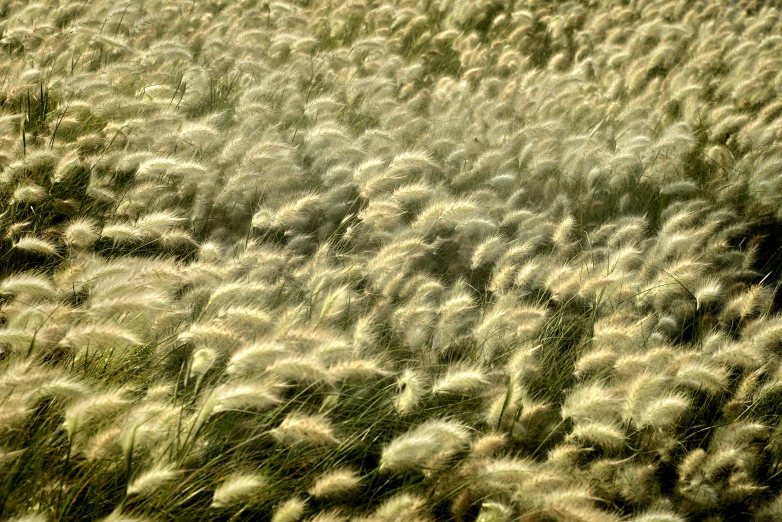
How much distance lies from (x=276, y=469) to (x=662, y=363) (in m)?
1.48

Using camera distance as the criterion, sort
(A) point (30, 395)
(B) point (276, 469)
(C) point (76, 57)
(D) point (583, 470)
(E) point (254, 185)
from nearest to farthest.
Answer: (A) point (30, 395), (B) point (276, 469), (D) point (583, 470), (E) point (254, 185), (C) point (76, 57)

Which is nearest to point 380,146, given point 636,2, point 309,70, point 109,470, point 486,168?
point 486,168

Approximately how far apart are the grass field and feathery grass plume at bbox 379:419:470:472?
0.4 inches

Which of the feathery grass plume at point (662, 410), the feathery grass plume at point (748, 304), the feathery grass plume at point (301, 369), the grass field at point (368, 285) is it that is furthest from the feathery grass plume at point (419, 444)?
the feathery grass plume at point (748, 304)

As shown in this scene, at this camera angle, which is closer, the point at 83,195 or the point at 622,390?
the point at 622,390

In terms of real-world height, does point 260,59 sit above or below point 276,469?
above

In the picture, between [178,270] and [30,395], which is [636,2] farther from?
[30,395]

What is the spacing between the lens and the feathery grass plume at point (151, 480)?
1667mm

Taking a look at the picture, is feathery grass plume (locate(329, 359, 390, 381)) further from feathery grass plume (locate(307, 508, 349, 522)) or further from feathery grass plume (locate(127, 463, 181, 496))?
feathery grass plume (locate(127, 463, 181, 496))

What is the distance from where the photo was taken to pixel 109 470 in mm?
1853

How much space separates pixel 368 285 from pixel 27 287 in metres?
1.33

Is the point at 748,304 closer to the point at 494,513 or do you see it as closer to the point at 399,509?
the point at 494,513

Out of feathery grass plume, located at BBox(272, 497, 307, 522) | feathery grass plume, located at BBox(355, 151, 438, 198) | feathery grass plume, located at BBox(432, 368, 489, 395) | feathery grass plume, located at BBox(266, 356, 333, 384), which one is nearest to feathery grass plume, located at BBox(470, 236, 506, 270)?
feathery grass plume, located at BBox(355, 151, 438, 198)

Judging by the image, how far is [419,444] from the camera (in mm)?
1923
